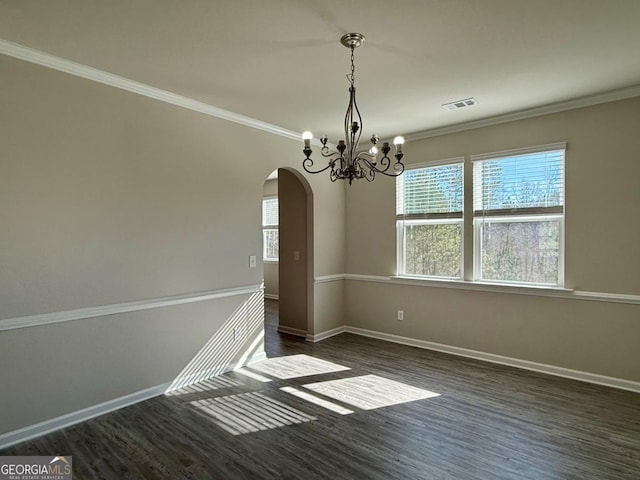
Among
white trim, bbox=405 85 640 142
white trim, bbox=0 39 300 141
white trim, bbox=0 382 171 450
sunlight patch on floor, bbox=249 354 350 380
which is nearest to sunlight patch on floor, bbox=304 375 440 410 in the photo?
sunlight patch on floor, bbox=249 354 350 380

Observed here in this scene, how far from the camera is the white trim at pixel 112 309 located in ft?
8.75

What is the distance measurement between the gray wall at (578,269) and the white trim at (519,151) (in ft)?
0.17

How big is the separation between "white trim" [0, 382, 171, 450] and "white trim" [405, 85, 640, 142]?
4.21 meters

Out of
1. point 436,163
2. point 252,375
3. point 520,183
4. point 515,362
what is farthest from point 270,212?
point 515,362

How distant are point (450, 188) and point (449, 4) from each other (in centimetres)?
281

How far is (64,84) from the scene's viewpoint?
287 cm

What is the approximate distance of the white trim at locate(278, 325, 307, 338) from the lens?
213 inches

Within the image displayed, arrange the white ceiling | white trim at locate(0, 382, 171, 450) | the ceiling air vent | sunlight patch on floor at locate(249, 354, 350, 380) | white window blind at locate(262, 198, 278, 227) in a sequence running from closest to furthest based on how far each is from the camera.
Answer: the white ceiling → white trim at locate(0, 382, 171, 450) → the ceiling air vent → sunlight patch on floor at locate(249, 354, 350, 380) → white window blind at locate(262, 198, 278, 227)

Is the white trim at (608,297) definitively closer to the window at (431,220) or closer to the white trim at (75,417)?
the window at (431,220)

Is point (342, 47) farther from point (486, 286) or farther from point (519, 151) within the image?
point (486, 286)

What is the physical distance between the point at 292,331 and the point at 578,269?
3.72 metres

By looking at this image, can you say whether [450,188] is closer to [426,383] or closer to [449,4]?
[426,383]

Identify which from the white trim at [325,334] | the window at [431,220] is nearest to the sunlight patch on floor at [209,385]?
the white trim at [325,334]

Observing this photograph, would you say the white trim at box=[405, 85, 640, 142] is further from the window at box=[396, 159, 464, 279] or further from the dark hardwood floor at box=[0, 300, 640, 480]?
the dark hardwood floor at box=[0, 300, 640, 480]
